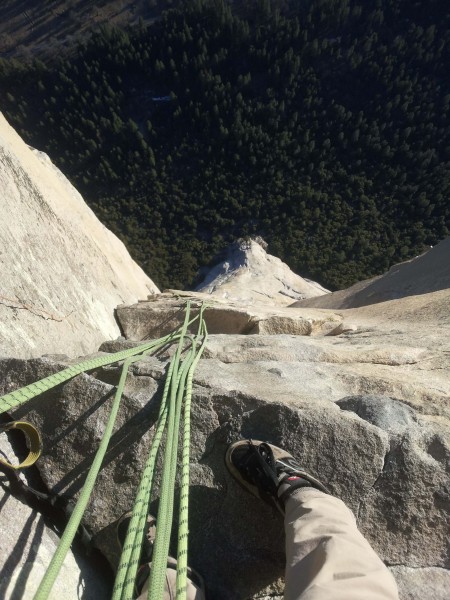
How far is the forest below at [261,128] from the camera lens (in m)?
32.5

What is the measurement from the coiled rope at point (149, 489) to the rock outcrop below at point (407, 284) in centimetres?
675

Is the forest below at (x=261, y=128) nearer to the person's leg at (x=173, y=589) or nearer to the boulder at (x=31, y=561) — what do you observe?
the boulder at (x=31, y=561)

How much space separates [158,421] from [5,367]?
1124 millimetres

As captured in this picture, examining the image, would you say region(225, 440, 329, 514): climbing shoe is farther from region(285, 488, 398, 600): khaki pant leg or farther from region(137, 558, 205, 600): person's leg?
region(137, 558, 205, 600): person's leg

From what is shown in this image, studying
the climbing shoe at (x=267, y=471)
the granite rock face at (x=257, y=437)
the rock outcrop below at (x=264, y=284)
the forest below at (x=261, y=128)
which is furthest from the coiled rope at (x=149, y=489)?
the forest below at (x=261, y=128)

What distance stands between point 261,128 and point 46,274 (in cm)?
Result: 3648

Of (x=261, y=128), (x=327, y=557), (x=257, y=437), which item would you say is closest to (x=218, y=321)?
(x=257, y=437)

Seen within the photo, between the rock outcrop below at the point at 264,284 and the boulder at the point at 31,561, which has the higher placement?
the boulder at the point at 31,561

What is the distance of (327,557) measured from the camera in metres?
1.52

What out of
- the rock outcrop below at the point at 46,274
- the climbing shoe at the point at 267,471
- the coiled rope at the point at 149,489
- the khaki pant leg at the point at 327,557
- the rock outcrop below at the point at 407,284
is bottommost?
the rock outcrop below at the point at 407,284

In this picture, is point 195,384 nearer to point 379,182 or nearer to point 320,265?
point 320,265

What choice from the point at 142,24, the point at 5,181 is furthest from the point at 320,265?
the point at 142,24

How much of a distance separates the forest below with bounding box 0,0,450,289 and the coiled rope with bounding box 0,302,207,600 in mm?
29058

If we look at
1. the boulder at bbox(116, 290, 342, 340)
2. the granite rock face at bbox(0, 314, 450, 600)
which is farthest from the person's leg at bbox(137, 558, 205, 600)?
the boulder at bbox(116, 290, 342, 340)
